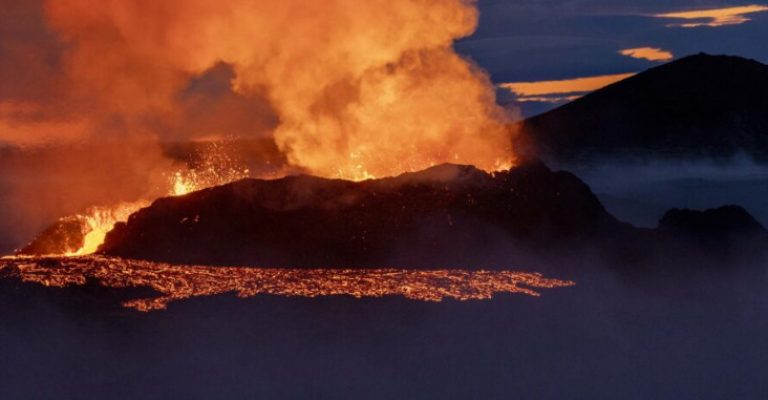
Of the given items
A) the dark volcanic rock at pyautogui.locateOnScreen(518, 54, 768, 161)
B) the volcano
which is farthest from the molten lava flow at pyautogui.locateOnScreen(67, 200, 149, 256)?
the dark volcanic rock at pyautogui.locateOnScreen(518, 54, 768, 161)

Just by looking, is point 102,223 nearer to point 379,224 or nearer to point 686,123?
point 379,224

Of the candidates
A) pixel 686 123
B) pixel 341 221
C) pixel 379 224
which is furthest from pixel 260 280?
pixel 686 123

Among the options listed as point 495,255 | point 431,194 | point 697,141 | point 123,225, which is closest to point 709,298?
point 495,255

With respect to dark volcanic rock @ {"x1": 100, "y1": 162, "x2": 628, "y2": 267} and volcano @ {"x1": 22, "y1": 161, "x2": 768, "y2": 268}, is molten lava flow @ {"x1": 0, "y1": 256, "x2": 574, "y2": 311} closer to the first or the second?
volcano @ {"x1": 22, "y1": 161, "x2": 768, "y2": 268}

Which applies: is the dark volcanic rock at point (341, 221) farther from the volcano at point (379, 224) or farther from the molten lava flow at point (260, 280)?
the molten lava flow at point (260, 280)

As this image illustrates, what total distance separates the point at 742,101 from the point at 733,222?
75207 millimetres

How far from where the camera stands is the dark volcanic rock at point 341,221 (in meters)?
48.5

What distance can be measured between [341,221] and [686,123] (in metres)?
84.7

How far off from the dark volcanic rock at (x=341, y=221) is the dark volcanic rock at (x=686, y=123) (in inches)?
2888

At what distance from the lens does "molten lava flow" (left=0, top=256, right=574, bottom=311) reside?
4459 centimetres

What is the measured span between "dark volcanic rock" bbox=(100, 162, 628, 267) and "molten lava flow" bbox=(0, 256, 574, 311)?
3.25 ft

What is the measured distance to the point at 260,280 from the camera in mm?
45969

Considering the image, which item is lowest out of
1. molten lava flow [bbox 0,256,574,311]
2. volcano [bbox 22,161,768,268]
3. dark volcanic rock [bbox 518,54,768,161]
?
molten lava flow [bbox 0,256,574,311]

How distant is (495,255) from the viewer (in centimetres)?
4947
